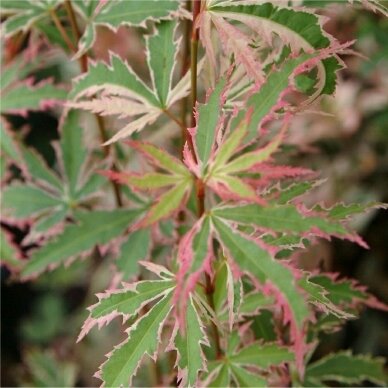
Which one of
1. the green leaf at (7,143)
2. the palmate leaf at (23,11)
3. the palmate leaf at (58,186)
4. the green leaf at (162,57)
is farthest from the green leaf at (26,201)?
the green leaf at (162,57)

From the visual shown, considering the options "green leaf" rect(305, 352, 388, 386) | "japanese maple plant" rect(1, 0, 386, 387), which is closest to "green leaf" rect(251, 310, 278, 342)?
"japanese maple plant" rect(1, 0, 386, 387)

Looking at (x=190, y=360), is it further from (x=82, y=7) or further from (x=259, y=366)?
(x=82, y=7)

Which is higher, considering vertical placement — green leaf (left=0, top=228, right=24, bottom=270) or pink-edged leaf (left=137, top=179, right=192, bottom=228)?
pink-edged leaf (left=137, top=179, right=192, bottom=228)

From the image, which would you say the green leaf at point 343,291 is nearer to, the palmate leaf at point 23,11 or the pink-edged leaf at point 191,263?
the pink-edged leaf at point 191,263

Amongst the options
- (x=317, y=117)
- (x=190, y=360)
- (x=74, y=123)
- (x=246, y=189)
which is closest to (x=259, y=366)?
(x=190, y=360)

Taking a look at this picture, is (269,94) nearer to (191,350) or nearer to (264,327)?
(191,350)

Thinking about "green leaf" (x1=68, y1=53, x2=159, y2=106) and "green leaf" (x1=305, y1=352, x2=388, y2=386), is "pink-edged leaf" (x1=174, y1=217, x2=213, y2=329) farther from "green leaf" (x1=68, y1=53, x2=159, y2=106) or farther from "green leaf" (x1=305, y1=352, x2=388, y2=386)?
"green leaf" (x1=305, y1=352, x2=388, y2=386)
